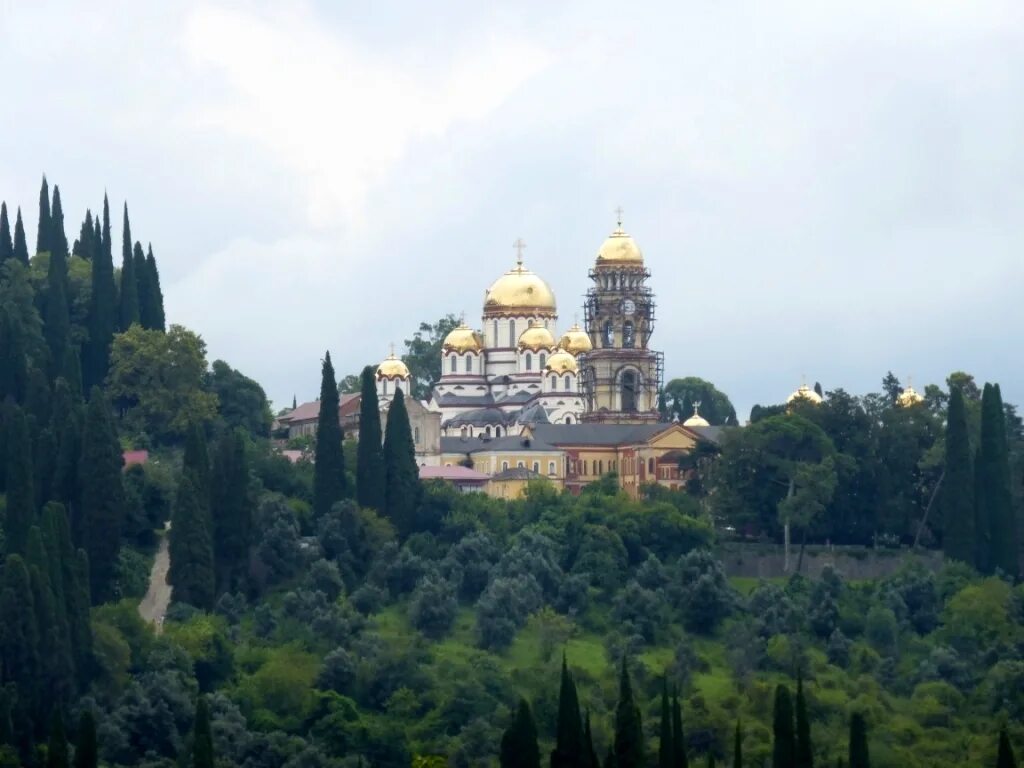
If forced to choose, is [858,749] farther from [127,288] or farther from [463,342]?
[463,342]

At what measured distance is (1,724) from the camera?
64875 millimetres

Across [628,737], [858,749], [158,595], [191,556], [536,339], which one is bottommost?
[858,749]

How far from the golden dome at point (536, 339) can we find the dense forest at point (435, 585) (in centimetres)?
1319

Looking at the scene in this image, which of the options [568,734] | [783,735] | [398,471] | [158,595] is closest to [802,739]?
[783,735]

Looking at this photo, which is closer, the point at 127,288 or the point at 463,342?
the point at 127,288

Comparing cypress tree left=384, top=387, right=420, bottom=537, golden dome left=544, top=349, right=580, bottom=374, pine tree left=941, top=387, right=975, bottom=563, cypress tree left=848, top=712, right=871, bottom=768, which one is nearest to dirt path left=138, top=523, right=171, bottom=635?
cypress tree left=384, top=387, right=420, bottom=537

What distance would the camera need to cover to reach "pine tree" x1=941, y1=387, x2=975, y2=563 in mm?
83500

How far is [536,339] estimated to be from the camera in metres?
107

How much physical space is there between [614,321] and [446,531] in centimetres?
2225

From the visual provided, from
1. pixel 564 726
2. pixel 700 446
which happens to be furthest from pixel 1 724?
pixel 700 446

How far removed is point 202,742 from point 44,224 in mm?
32664

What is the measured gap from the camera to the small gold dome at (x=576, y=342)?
107 metres

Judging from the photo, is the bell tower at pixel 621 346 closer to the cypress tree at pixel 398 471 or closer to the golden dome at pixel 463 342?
the golden dome at pixel 463 342

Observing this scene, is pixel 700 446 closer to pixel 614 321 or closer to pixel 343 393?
pixel 614 321
